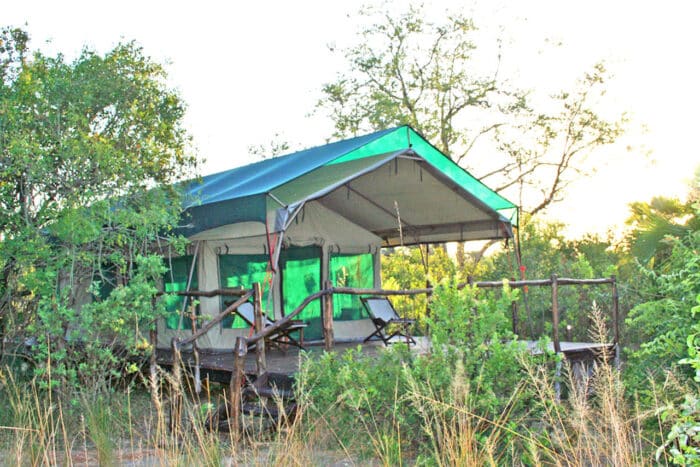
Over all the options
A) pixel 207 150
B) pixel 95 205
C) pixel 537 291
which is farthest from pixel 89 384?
pixel 537 291

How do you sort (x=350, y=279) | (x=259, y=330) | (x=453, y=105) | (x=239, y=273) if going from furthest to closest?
1. (x=453, y=105)
2. (x=350, y=279)
3. (x=239, y=273)
4. (x=259, y=330)

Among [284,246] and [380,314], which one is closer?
[380,314]

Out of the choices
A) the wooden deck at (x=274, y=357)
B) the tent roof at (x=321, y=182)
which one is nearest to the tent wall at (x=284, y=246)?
the wooden deck at (x=274, y=357)

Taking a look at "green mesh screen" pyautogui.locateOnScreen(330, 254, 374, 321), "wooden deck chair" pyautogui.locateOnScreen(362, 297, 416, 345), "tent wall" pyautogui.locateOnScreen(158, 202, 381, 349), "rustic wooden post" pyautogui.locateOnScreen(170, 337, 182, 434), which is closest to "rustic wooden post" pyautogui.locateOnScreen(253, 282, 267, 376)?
"rustic wooden post" pyautogui.locateOnScreen(170, 337, 182, 434)

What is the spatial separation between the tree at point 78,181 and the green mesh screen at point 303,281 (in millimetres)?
2715

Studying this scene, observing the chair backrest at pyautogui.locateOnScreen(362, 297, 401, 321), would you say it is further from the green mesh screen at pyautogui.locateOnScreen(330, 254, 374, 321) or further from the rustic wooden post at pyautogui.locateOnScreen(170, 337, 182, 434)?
the rustic wooden post at pyautogui.locateOnScreen(170, 337, 182, 434)

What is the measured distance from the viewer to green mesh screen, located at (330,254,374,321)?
379 inches

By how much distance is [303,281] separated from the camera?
9.34m

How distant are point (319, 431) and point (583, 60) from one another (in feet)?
46.9

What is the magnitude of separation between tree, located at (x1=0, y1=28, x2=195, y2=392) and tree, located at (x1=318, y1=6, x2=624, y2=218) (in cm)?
1195

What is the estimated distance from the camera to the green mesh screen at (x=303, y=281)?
9172 millimetres

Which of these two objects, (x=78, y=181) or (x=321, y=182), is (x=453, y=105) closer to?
(x=321, y=182)

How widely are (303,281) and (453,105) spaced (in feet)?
34.2

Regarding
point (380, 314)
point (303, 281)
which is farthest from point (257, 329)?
point (303, 281)
